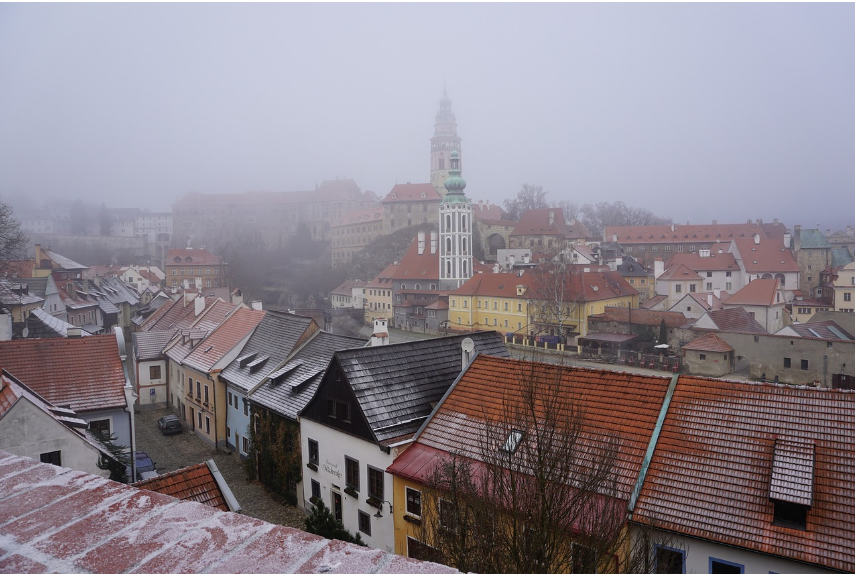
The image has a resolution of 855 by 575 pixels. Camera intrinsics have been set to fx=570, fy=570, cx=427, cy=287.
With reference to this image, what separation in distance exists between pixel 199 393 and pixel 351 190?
402 feet

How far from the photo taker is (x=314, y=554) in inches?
74.9

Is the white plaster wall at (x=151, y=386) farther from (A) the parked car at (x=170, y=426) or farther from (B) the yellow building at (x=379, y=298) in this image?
(B) the yellow building at (x=379, y=298)

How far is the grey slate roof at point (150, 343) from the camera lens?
3138 centimetres

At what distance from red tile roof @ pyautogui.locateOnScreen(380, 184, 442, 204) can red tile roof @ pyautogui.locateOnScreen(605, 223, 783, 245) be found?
34.4m

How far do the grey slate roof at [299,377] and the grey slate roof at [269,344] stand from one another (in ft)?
1.77

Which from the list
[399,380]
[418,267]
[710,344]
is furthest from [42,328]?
[418,267]

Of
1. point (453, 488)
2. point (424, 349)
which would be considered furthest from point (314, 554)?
point (424, 349)

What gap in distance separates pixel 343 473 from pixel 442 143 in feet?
460

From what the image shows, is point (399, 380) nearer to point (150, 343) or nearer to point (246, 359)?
point (246, 359)

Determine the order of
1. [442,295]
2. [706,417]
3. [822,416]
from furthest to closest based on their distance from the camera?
[442,295] < [706,417] < [822,416]

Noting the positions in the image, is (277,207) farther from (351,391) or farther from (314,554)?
(314,554)

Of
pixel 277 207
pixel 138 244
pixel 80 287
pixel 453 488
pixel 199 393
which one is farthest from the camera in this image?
pixel 277 207

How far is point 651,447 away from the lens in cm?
1123

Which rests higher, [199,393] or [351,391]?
[351,391]
